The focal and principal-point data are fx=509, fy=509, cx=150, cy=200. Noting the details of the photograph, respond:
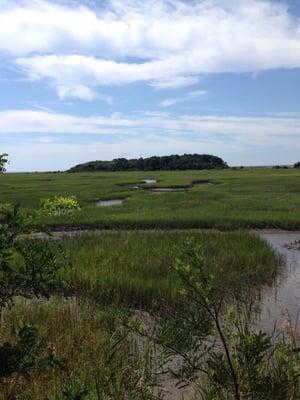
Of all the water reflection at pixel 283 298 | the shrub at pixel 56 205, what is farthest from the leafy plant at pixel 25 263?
the water reflection at pixel 283 298

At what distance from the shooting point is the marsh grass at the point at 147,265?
9586 millimetres

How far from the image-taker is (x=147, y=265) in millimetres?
11703

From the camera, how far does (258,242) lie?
15641 millimetres

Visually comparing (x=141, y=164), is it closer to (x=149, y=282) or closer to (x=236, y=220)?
(x=236, y=220)

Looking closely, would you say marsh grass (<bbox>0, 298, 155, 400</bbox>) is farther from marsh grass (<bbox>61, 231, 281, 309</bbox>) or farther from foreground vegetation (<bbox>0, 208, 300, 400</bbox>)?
marsh grass (<bbox>61, 231, 281, 309</bbox>)

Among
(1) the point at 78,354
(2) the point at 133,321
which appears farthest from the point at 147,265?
(2) the point at 133,321

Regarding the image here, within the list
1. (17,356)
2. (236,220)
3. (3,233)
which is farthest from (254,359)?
(236,220)

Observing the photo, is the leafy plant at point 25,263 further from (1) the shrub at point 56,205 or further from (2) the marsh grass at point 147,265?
(2) the marsh grass at point 147,265

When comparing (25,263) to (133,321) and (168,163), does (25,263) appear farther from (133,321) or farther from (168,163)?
(168,163)

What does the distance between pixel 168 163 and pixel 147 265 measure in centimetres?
11118

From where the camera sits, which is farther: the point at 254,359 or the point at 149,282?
the point at 149,282

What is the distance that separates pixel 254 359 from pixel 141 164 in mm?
120988

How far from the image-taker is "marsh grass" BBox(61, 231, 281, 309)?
9.59m

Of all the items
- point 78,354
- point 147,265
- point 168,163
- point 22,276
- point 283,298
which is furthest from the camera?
point 168,163
